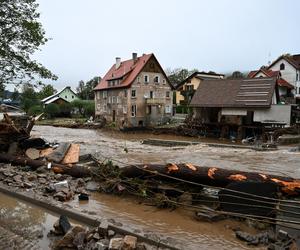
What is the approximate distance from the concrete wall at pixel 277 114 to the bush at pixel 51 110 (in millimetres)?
50049

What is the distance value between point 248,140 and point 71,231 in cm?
3062

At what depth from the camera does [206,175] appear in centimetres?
967

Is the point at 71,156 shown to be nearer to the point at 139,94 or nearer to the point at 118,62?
the point at 139,94

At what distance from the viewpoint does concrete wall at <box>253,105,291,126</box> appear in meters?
36.7

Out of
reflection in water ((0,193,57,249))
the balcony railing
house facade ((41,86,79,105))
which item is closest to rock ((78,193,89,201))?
reflection in water ((0,193,57,249))

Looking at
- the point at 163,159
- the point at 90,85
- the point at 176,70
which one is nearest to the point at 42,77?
the point at 163,159

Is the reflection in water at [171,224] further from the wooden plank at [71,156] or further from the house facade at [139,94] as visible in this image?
the house facade at [139,94]

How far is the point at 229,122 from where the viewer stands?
41062 mm

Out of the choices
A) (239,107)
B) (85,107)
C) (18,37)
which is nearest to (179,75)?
(85,107)

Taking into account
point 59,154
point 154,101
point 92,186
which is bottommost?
point 92,186

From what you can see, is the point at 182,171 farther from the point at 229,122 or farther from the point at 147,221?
the point at 229,122

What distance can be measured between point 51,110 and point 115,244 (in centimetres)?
7312

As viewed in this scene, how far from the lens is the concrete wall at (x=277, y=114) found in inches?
1444

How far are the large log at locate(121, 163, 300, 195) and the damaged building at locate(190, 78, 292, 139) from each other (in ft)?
91.4
